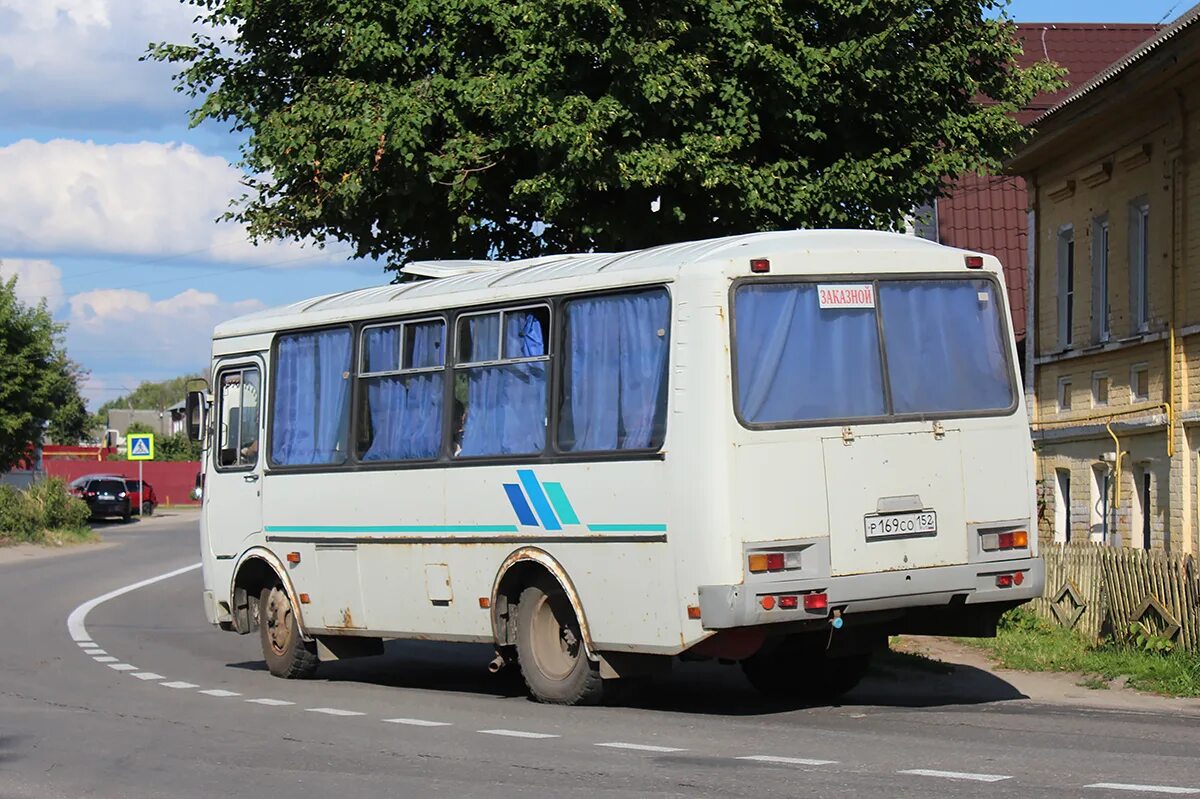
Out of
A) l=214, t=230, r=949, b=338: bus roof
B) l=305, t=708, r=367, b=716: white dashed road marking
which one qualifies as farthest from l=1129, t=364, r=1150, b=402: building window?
l=305, t=708, r=367, b=716: white dashed road marking

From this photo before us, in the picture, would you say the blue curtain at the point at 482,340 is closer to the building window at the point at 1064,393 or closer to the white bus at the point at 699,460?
the white bus at the point at 699,460

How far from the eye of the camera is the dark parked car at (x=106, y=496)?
58.6m

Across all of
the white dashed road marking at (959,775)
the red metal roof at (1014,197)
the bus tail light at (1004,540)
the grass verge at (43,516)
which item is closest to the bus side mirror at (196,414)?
the bus tail light at (1004,540)

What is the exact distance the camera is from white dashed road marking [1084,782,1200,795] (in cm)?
811

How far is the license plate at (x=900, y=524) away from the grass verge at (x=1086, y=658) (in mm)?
2967

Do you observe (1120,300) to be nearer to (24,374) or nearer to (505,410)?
(505,410)

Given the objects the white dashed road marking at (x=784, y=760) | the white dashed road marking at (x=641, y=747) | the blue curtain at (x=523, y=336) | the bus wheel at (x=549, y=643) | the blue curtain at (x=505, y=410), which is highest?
the blue curtain at (x=523, y=336)

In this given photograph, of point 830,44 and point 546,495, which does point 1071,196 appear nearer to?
point 830,44

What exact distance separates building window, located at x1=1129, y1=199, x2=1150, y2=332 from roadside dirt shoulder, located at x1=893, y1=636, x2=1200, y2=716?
6.49 meters

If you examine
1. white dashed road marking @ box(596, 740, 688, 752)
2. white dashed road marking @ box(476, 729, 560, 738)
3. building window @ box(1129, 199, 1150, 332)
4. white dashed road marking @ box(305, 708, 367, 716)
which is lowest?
white dashed road marking @ box(305, 708, 367, 716)

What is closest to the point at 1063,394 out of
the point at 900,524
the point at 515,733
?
the point at 900,524

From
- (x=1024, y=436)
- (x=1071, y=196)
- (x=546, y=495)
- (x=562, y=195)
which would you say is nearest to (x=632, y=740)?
(x=546, y=495)

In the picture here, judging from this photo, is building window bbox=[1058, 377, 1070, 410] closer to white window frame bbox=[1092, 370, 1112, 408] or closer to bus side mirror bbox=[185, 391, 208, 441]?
white window frame bbox=[1092, 370, 1112, 408]

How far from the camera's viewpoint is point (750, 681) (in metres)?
13.9
